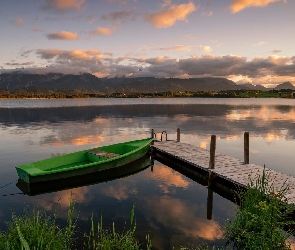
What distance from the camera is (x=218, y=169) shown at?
61.6 feet

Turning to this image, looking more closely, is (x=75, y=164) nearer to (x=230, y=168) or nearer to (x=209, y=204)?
(x=209, y=204)

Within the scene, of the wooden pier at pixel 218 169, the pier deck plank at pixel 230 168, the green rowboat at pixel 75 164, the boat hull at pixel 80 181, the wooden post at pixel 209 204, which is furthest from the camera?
the boat hull at pixel 80 181

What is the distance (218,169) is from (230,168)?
82 centimetres

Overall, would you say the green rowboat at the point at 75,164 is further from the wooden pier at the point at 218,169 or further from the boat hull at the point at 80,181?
the wooden pier at the point at 218,169

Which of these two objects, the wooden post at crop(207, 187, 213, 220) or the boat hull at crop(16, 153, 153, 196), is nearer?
the wooden post at crop(207, 187, 213, 220)

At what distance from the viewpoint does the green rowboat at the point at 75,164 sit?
58.0ft

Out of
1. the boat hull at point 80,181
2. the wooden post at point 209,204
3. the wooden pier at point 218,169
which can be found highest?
the wooden pier at point 218,169

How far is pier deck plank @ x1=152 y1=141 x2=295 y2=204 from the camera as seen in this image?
51.1 feet

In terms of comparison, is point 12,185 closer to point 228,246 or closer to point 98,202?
point 98,202

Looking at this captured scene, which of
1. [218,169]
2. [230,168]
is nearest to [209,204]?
[218,169]

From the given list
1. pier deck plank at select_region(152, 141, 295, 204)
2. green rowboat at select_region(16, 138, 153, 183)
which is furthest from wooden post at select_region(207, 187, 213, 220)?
green rowboat at select_region(16, 138, 153, 183)

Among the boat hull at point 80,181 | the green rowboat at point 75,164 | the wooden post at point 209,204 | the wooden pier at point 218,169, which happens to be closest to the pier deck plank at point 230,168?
the wooden pier at point 218,169

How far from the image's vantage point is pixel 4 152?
31.5 meters

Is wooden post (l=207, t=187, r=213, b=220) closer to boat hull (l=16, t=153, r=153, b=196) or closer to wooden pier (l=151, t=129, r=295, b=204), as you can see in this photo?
wooden pier (l=151, t=129, r=295, b=204)
